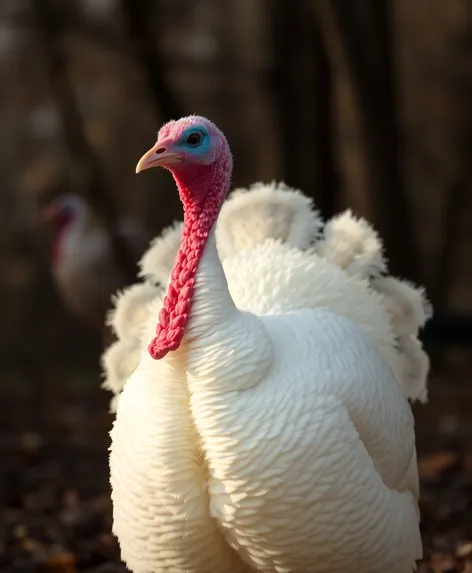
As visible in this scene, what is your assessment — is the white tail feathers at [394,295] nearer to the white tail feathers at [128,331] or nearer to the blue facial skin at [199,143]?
the white tail feathers at [128,331]

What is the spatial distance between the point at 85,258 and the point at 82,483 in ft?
12.5

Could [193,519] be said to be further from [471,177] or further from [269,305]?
[471,177]

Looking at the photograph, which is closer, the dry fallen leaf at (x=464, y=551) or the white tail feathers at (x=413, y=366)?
the white tail feathers at (x=413, y=366)

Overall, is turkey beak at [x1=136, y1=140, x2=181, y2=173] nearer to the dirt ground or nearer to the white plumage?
the white plumage

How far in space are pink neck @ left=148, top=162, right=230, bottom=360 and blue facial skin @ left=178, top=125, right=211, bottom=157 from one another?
0.22 feet

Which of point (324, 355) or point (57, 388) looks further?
point (57, 388)

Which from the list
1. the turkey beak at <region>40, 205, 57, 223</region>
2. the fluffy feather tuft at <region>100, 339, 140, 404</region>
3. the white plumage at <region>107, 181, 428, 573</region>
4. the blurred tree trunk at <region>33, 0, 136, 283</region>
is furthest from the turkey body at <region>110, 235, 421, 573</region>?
the turkey beak at <region>40, 205, 57, 223</region>

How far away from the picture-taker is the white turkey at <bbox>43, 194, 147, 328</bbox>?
32.7 ft

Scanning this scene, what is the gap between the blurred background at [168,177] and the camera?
22.1 feet

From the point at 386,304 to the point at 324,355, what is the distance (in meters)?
0.94

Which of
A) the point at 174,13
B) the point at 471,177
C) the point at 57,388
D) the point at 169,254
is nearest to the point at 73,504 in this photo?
the point at 169,254

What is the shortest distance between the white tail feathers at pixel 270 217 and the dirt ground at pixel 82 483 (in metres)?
1.47

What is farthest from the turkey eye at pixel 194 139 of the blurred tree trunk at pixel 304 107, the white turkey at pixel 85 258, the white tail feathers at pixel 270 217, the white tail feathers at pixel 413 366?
the white turkey at pixel 85 258

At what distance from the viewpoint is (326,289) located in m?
4.12
